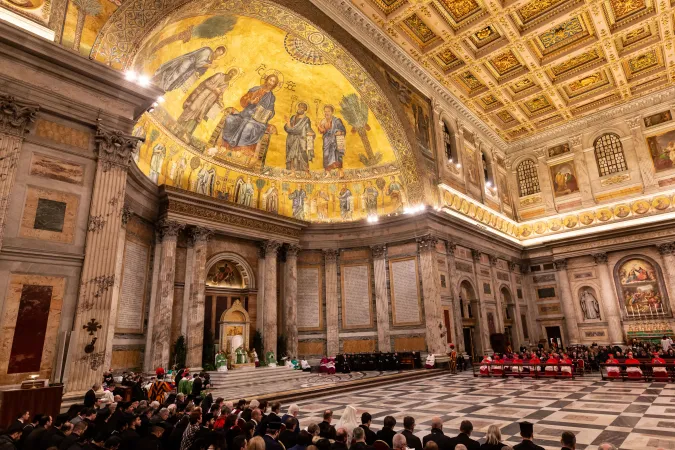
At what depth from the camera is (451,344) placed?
1892 centimetres

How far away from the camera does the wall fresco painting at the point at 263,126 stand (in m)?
16.6

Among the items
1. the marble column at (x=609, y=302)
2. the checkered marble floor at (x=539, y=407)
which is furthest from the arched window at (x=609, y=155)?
the checkered marble floor at (x=539, y=407)

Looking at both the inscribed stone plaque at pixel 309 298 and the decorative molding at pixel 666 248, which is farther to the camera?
the decorative molding at pixel 666 248

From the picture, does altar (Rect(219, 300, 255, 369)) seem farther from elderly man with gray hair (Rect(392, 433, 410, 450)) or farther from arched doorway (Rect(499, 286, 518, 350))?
arched doorway (Rect(499, 286, 518, 350))

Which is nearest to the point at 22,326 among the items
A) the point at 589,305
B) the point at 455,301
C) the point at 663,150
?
the point at 455,301

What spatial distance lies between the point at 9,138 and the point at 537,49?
23076 mm

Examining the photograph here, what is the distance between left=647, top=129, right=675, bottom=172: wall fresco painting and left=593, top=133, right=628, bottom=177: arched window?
4.97 feet

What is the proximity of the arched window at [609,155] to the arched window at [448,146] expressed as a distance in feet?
36.1

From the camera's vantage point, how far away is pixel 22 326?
327 inches

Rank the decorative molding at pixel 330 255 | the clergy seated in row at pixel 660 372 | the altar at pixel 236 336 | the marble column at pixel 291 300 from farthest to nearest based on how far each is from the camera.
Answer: the decorative molding at pixel 330 255 → the marble column at pixel 291 300 → the altar at pixel 236 336 → the clergy seated in row at pixel 660 372

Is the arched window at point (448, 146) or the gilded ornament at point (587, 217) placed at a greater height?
the arched window at point (448, 146)

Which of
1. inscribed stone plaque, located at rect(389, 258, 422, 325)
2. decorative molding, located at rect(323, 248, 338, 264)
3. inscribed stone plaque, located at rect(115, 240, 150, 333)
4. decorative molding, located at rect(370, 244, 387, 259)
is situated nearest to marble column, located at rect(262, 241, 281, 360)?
decorative molding, located at rect(323, 248, 338, 264)

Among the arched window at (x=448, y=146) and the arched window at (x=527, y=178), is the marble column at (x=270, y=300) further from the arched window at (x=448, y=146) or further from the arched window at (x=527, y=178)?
the arched window at (x=527, y=178)

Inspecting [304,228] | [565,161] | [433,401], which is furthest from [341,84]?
[565,161]
